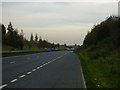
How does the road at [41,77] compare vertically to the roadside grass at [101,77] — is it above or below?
above

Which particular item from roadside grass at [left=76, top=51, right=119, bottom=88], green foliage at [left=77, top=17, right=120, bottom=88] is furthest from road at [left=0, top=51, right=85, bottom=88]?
green foliage at [left=77, top=17, right=120, bottom=88]

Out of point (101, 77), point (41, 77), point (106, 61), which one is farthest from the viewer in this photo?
point (106, 61)

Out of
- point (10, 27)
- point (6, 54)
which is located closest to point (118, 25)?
point (6, 54)

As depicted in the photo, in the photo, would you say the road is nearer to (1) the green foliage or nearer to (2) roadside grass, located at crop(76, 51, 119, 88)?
(2) roadside grass, located at crop(76, 51, 119, 88)

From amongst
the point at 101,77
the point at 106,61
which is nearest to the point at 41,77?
the point at 101,77

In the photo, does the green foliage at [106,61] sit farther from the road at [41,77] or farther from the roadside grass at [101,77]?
the road at [41,77]

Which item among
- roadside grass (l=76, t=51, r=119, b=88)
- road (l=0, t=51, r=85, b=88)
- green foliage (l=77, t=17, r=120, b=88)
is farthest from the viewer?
green foliage (l=77, t=17, r=120, b=88)

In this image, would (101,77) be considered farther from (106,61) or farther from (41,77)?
(106,61)

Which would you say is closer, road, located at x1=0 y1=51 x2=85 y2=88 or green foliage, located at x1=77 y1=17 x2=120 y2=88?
road, located at x1=0 y1=51 x2=85 y2=88

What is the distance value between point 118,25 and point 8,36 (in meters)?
96.6

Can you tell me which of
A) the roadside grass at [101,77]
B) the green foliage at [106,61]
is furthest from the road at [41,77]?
the green foliage at [106,61]

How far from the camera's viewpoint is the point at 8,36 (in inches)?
5379

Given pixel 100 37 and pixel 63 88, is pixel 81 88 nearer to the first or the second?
pixel 63 88

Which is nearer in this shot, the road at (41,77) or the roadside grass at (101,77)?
the road at (41,77)
